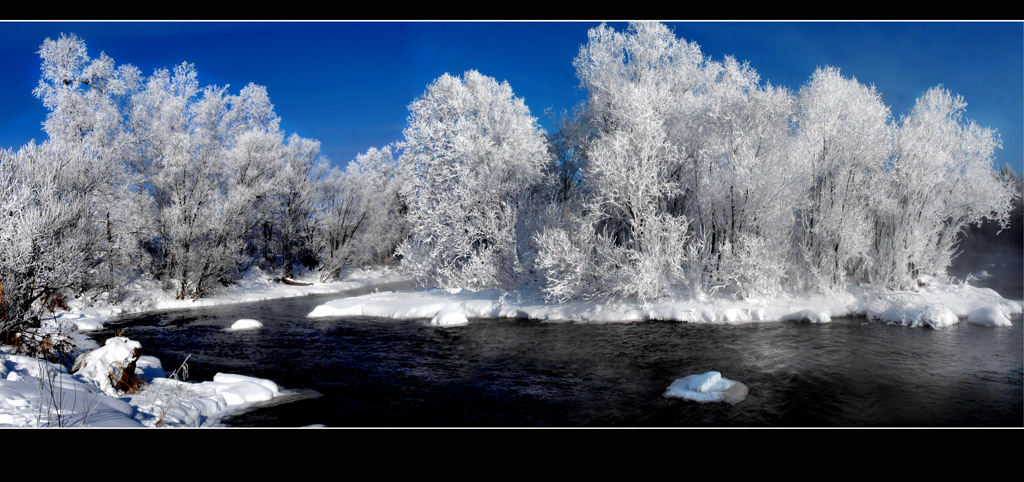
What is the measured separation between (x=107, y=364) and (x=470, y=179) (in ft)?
51.9

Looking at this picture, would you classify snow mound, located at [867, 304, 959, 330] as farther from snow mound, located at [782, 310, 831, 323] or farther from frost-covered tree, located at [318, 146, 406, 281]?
frost-covered tree, located at [318, 146, 406, 281]

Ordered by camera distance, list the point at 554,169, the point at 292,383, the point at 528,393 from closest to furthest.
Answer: the point at 528,393, the point at 292,383, the point at 554,169

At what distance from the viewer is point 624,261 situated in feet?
64.6

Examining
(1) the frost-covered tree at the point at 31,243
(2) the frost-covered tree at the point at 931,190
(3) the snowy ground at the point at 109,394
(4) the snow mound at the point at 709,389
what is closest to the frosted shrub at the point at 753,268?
(2) the frost-covered tree at the point at 931,190

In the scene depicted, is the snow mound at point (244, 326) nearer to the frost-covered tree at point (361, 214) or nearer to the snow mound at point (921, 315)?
the frost-covered tree at point (361, 214)

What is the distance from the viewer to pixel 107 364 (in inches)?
335

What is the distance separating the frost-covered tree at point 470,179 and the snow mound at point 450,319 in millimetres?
3819

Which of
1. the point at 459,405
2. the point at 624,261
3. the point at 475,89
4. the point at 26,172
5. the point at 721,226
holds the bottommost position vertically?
the point at 459,405

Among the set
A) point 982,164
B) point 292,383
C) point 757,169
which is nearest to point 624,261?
point 757,169

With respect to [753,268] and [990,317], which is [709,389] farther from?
[990,317]

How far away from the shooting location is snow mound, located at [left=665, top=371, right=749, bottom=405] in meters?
8.91

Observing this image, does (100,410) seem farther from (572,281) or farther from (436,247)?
(436,247)

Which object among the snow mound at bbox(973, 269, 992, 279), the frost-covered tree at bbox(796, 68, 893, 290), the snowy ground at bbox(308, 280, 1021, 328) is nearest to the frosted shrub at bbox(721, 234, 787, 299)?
the snowy ground at bbox(308, 280, 1021, 328)

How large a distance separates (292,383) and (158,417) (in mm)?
3302
